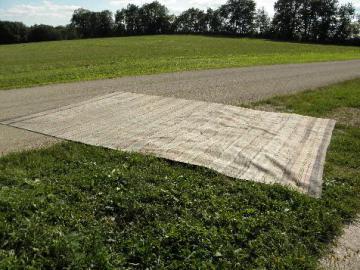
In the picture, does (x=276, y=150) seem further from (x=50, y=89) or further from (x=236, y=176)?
(x=50, y=89)

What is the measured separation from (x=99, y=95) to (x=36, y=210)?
23.1 feet

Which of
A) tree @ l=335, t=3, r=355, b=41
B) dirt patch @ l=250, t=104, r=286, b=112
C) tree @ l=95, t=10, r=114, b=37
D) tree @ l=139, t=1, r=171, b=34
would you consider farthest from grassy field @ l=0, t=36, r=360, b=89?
tree @ l=139, t=1, r=171, b=34

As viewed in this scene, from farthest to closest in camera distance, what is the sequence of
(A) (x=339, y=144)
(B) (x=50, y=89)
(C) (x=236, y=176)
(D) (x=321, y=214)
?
1. (B) (x=50, y=89)
2. (A) (x=339, y=144)
3. (C) (x=236, y=176)
4. (D) (x=321, y=214)

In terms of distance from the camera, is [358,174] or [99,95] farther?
[99,95]

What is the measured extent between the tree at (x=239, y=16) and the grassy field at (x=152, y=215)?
93.9 m

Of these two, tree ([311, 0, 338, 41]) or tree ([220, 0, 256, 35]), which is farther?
tree ([220, 0, 256, 35])

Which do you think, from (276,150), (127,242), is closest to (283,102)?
(276,150)

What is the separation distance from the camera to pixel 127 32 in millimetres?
92812

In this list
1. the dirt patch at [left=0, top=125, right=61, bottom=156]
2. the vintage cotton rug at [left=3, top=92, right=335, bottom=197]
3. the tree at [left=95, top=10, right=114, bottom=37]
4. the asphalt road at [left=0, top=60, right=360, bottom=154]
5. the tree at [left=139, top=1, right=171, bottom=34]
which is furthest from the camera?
the tree at [left=139, top=1, right=171, bottom=34]

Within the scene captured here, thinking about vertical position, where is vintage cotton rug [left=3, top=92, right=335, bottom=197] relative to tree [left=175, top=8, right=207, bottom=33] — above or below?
below

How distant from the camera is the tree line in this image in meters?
75.8

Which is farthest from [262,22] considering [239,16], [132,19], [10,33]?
[10,33]

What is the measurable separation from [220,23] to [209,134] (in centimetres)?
9551

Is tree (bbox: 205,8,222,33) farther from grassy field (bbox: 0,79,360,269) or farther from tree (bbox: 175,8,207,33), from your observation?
grassy field (bbox: 0,79,360,269)
